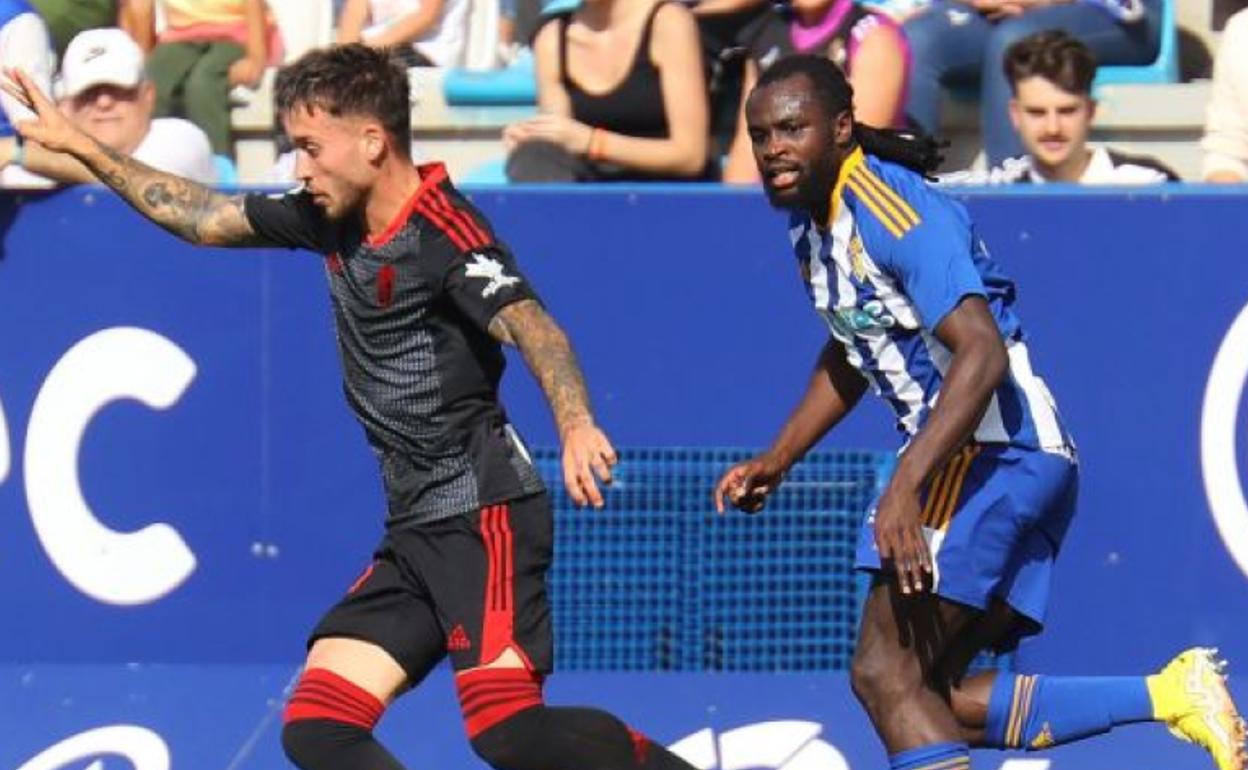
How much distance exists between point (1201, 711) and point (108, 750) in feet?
9.10

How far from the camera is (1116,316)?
739 cm

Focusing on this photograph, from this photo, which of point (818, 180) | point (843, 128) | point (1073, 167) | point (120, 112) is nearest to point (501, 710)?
point (818, 180)

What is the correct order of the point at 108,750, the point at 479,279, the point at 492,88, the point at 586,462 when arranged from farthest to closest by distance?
1. the point at 492,88
2. the point at 108,750
3. the point at 479,279
4. the point at 586,462

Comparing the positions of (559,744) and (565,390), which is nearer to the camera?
(565,390)

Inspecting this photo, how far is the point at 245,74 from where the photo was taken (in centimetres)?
912

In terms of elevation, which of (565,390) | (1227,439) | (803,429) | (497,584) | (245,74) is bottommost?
(1227,439)

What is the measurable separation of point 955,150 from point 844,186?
292cm

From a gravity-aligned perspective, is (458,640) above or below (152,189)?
below

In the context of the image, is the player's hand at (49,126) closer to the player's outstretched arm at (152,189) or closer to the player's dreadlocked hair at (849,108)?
the player's outstretched arm at (152,189)

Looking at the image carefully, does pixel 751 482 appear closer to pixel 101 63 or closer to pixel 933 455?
pixel 933 455

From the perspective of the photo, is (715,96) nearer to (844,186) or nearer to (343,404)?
(343,404)

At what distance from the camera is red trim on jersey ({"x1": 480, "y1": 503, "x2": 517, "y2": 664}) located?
5789 mm

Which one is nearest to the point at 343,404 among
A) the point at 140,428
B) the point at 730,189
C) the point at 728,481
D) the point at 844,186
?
the point at 140,428

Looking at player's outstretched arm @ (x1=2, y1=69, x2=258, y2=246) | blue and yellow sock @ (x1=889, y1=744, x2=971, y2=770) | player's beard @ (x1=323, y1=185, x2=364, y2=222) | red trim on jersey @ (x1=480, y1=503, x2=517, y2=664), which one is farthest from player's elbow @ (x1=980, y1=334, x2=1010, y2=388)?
player's outstretched arm @ (x1=2, y1=69, x2=258, y2=246)
